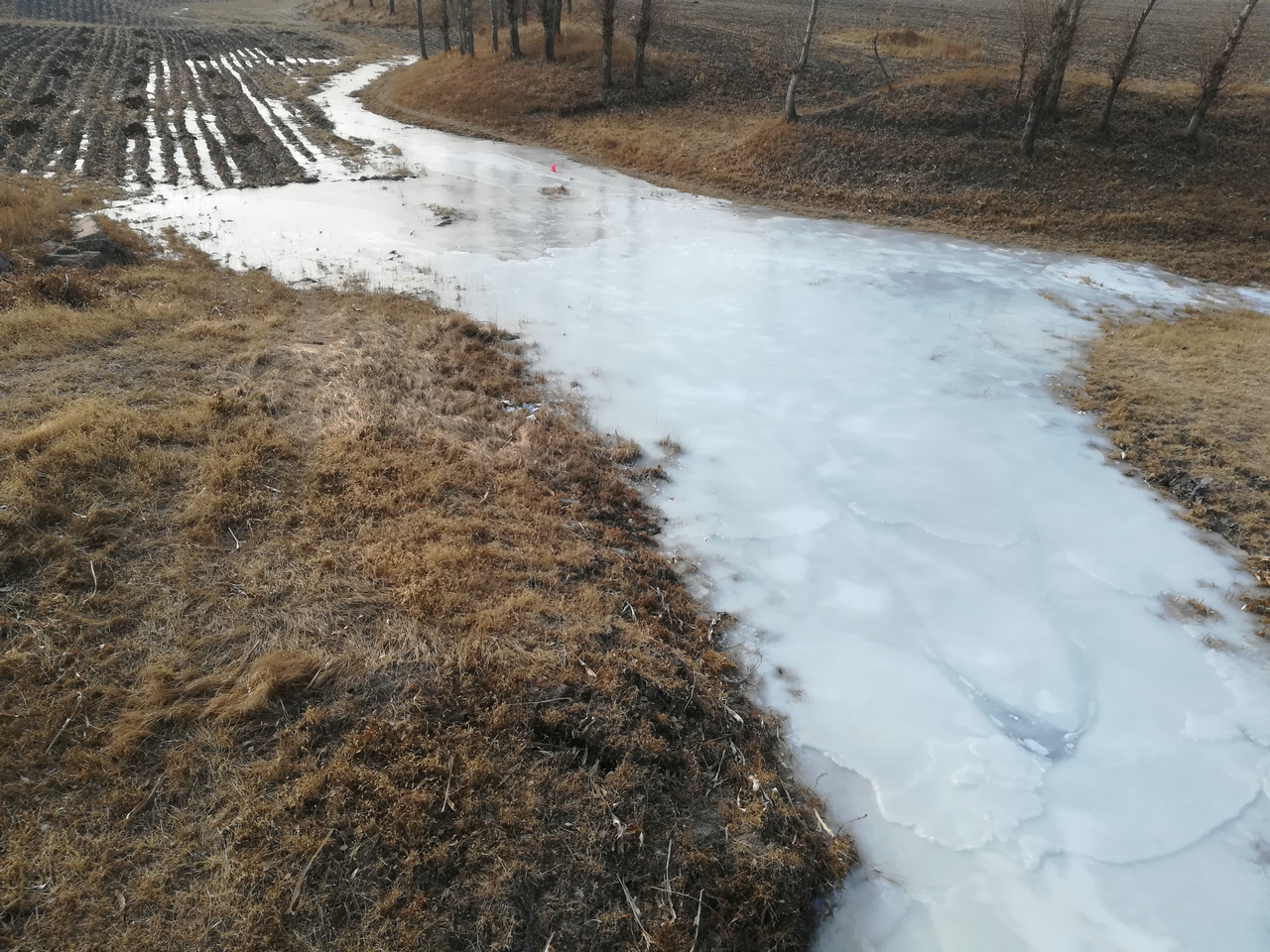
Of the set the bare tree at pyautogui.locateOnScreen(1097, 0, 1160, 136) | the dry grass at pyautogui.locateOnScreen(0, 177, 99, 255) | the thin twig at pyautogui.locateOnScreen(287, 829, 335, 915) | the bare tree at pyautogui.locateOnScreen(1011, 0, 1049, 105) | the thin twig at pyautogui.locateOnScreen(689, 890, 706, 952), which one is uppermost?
the bare tree at pyautogui.locateOnScreen(1011, 0, 1049, 105)

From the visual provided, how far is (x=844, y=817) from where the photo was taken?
4734 mm

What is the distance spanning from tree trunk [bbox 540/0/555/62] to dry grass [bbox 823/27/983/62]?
12.2 metres

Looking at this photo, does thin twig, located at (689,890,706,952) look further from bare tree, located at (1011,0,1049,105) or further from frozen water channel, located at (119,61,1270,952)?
bare tree, located at (1011,0,1049,105)

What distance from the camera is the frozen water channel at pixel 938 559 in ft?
14.9

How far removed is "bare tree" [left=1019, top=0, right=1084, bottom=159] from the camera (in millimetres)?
16578

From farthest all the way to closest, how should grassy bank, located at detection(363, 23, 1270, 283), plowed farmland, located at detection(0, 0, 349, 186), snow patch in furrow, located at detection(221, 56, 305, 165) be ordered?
snow patch in furrow, located at detection(221, 56, 305, 165)
plowed farmland, located at detection(0, 0, 349, 186)
grassy bank, located at detection(363, 23, 1270, 283)

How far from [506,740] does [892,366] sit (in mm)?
8241

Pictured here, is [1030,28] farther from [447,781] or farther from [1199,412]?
[447,781]

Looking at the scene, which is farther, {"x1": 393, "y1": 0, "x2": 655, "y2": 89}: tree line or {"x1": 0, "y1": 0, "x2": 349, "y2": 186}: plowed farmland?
{"x1": 393, "y1": 0, "x2": 655, "y2": 89}: tree line

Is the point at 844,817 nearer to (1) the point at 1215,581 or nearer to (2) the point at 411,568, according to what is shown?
(2) the point at 411,568

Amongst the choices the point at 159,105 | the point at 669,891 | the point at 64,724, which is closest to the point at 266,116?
the point at 159,105

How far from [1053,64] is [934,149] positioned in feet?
10.0

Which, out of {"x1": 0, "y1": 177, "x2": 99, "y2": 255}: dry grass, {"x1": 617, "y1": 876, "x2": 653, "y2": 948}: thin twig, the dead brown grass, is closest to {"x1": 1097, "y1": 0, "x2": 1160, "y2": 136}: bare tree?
the dead brown grass

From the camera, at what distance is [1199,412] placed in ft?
29.6
